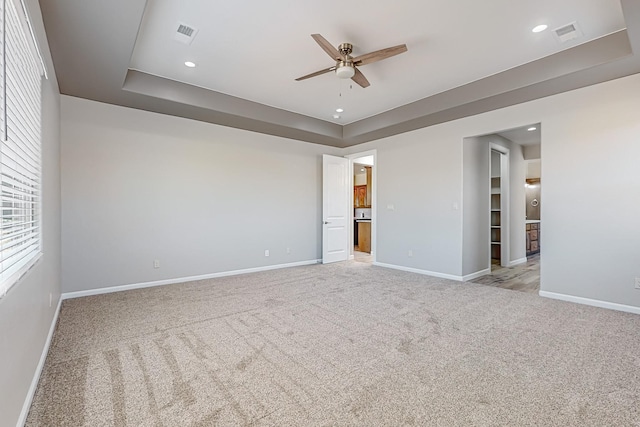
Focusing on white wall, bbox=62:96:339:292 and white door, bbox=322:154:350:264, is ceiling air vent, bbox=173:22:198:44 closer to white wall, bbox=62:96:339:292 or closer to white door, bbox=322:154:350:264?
white wall, bbox=62:96:339:292

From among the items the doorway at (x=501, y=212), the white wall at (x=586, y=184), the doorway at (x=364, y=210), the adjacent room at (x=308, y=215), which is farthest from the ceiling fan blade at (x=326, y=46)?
the doorway at (x=364, y=210)

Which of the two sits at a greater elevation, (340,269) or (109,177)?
(109,177)

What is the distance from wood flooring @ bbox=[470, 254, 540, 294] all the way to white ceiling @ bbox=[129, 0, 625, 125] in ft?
9.94

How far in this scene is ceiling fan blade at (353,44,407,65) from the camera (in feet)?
8.89

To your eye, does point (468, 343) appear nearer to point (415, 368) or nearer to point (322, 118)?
point (415, 368)

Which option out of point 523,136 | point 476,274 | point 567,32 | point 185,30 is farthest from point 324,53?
point 523,136

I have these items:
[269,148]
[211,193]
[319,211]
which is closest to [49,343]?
[211,193]

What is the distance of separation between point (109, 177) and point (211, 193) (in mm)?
1396

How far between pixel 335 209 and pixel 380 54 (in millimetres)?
3983

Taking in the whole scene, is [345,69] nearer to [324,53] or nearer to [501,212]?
[324,53]

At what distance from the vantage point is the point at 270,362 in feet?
7.32

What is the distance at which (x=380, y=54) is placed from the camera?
284cm

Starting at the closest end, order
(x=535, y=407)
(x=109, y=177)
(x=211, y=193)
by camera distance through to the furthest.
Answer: (x=535, y=407), (x=109, y=177), (x=211, y=193)

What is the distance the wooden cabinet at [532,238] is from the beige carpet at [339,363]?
4.52 m
